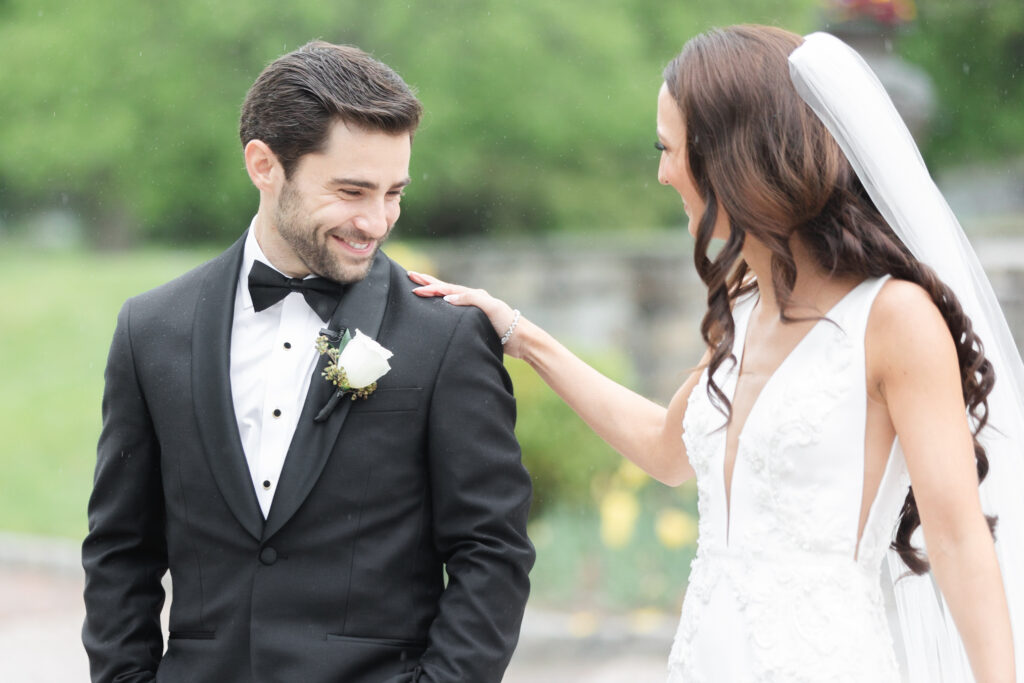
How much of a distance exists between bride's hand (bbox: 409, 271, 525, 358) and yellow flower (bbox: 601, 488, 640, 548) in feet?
12.5

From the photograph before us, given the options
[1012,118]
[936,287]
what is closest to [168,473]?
[936,287]

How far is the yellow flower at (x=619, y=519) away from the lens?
6.80 metres

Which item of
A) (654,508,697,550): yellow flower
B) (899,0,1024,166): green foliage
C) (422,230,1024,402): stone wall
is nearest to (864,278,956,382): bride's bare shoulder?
(654,508,697,550): yellow flower

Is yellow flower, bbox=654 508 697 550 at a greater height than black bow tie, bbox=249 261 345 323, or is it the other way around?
black bow tie, bbox=249 261 345 323

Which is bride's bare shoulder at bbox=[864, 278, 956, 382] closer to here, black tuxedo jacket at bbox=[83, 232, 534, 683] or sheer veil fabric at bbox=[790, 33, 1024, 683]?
sheer veil fabric at bbox=[790, 33, 1024, 683]

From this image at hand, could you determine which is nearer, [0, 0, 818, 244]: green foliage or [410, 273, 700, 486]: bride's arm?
[410, 273, 700, 486]: bride's arm

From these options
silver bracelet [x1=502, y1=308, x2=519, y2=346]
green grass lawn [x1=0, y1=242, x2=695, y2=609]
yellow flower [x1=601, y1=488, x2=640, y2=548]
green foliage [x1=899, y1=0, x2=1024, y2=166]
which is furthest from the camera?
green foliage [x1=899, y1=0, x2=1024, y2=166]

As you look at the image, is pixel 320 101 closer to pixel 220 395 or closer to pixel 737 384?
pixel 220 395

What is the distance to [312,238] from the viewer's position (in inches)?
104

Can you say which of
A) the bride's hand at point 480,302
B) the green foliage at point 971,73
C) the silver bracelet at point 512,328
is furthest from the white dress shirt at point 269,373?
the green foliage at point 971,73

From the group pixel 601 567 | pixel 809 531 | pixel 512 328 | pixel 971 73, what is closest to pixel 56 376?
pixel 601 567

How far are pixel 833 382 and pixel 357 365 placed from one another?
3.21 ft

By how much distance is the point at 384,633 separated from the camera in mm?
2555

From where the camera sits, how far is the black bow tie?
269 centimetres
